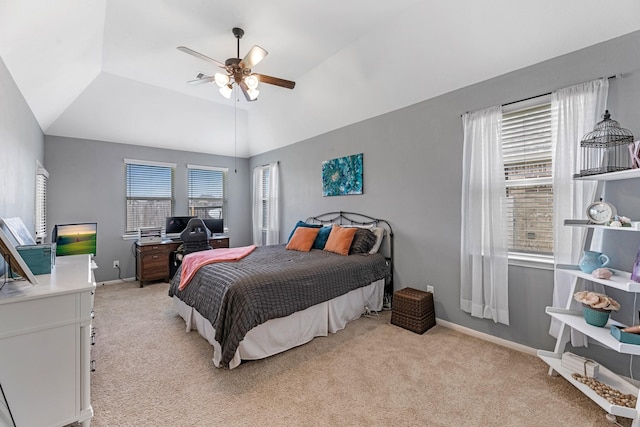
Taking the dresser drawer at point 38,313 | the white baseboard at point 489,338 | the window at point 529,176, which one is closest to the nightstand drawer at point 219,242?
the dresser drawer at point 38,313

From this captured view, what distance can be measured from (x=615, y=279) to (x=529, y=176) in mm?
1105

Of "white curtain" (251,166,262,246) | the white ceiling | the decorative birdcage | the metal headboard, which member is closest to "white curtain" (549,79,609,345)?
the decorative birdcage

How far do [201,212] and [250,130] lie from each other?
2.06m

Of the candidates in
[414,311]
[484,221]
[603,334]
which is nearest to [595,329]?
[603,334]

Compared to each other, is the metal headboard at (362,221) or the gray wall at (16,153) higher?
the gray wall at (16,153)

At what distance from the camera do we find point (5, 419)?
4.54 feet

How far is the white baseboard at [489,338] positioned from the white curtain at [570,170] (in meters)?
0.31

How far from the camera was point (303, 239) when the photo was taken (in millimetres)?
4027

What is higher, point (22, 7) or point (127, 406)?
point (22, 7)

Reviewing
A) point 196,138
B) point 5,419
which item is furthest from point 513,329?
point 196,138

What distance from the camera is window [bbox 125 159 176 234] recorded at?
5129 millimetres

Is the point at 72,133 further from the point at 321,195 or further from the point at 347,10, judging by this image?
the point at 347,10

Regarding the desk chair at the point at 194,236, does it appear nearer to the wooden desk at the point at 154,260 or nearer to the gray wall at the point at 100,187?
the wooden desk at the point at 154,260

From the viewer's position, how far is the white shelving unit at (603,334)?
165 centimetres
